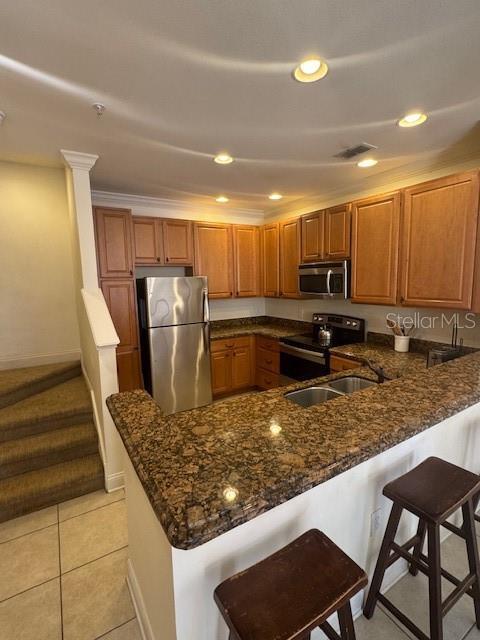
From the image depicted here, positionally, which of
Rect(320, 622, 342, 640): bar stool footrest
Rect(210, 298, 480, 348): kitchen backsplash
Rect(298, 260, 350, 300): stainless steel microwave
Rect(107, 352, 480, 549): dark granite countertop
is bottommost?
Rect(320, 622, 342, 640): bar stool footrest

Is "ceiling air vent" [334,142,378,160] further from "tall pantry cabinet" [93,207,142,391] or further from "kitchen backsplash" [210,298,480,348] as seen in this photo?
"tall pantry cabinet" [93,207,142,391]

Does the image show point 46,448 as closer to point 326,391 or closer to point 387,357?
point 326,391

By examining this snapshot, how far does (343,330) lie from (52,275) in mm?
3258

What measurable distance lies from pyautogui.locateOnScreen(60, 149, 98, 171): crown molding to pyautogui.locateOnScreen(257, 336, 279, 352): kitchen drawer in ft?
8.76

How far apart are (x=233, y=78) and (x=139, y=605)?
100 inches

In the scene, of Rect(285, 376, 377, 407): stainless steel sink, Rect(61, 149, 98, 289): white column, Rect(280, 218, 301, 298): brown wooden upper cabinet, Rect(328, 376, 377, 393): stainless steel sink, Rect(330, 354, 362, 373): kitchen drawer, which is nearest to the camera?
Rect(285, 376, 377, 407): stainless steel sink

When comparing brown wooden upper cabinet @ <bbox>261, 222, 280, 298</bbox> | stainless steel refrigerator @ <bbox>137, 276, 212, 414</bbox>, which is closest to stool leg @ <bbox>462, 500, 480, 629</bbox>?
stainless steel refrigerator @ <bbox>137, 276, 212, 414</bbox>

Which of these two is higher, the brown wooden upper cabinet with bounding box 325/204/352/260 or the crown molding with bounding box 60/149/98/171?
the crown molding with bounding box 60/149/98/171

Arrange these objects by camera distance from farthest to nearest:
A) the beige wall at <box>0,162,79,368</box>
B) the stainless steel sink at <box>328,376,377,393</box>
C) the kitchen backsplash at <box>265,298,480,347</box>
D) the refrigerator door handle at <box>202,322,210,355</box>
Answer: the refrigerator door handle at <box>202,322,210,355</box> < the beige wall at <box>0,162,79,368</box> < the kitchen backsplash at <box>265,298,480,347</box> < the stainless steel sink at <box>328,376,377,393</box>

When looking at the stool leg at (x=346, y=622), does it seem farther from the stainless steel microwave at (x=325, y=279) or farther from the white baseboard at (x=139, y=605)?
the stainless steel microwave at (x=325, y=279)

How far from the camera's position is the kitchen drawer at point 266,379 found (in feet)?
12.8

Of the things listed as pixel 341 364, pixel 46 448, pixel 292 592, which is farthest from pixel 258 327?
pixel 292 592

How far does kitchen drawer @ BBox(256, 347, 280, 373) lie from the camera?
3869mm

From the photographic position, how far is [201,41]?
1251mm
